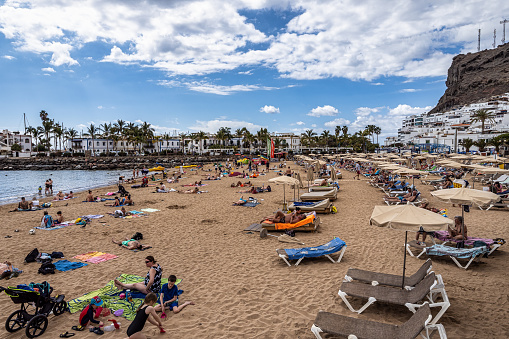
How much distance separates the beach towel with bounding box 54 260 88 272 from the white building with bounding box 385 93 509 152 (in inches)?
2434

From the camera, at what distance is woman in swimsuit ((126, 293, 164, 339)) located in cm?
419

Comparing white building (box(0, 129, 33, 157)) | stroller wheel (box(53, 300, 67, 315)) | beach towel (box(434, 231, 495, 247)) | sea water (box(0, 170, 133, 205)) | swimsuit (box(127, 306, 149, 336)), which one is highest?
white building (box(0, 129, 33, 157))

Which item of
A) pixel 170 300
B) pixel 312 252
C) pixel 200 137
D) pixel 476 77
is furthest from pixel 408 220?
pixel 476 77

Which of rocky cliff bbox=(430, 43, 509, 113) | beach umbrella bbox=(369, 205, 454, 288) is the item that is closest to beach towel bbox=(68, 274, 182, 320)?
beach umbrella bbox=(369, 205, 454, 288)

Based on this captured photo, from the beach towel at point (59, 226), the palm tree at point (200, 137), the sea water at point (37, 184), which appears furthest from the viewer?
the palm tree at point (200, 137)

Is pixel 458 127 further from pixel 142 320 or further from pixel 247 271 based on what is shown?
pixel 142 320

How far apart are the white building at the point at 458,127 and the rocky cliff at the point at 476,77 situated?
17.6 metres

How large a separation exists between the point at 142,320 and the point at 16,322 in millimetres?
2222

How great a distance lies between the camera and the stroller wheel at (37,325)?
4535 millimetres

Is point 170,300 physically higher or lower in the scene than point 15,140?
lower

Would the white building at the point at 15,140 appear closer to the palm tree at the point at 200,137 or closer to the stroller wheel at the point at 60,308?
the palm tree at the point at 200,137

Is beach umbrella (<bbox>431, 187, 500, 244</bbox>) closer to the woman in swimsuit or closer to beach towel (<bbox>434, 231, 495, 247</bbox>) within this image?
beach towel (<bbox>434, 231, 495, 247</bbox>)

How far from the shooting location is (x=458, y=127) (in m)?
80.0

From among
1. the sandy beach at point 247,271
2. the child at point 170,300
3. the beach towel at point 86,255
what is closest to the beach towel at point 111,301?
the sandy beach at point 247,271
